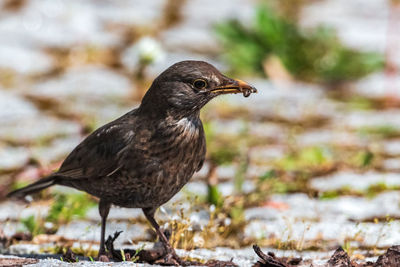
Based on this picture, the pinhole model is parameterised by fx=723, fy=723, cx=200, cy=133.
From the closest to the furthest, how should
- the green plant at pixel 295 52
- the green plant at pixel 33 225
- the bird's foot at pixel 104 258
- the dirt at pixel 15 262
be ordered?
the dirt at pixel 15 262
the bird's foot at pixel 104 258
the green plant at pixel 33 225
the green plant at pixel 295 52

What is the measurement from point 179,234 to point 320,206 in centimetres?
138

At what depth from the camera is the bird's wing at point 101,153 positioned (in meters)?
4.03

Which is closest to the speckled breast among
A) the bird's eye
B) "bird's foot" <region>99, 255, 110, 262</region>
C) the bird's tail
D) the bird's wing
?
the bird's wing

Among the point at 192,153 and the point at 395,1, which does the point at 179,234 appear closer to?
the point at 192,153

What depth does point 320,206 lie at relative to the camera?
16.8 ft

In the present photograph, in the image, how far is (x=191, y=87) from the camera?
13.0 feet

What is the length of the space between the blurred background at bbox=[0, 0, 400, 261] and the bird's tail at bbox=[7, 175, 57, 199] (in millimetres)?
120

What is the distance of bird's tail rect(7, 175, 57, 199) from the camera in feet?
15.3

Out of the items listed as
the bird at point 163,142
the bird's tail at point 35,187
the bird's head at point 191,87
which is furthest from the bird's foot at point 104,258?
the bird's tail at point 35,187

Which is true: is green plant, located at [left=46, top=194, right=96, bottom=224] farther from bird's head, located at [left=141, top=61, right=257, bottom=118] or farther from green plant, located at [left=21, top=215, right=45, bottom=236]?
bird's head, located at [left=141, top=61, right=257, bottom=118]

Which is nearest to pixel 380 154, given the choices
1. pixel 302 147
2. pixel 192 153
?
pixel 302 147

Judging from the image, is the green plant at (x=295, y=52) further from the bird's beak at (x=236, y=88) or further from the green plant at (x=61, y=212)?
Result: the bird's beak at (x=236, y=88)

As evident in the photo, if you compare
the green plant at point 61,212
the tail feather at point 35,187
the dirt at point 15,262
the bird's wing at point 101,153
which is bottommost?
the dirt at point 15,262

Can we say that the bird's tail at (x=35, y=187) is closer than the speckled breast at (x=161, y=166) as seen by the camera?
No
